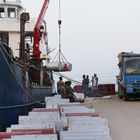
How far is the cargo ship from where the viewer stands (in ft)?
Answer: 47.0

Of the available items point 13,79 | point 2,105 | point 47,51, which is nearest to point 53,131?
point 2,105

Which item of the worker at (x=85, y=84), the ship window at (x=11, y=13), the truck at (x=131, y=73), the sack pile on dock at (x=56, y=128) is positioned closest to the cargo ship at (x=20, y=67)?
the ship window at (x=11, y=13)

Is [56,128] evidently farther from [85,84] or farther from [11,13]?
[85,84]

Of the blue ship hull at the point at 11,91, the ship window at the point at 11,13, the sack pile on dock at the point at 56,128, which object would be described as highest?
the ship window at the point at 11,13

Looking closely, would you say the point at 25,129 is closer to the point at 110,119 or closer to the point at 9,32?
the point at 110,119

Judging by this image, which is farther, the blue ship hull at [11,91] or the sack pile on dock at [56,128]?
the blue ship hull at [11,91]

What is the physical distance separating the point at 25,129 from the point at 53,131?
54 cm

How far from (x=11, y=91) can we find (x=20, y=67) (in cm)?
192

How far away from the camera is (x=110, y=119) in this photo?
17.8m

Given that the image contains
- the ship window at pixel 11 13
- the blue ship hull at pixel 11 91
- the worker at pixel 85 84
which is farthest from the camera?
the worker at pixel 85 84

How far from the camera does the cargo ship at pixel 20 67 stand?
14.3 m

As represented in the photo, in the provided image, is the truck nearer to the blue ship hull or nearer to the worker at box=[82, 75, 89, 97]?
the worker at box=[82, 75, 89, 97]

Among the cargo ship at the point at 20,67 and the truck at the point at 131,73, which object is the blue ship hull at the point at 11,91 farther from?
the truck at the point at 131,73

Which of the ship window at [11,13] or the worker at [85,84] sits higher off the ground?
the ship window at [11,13]
